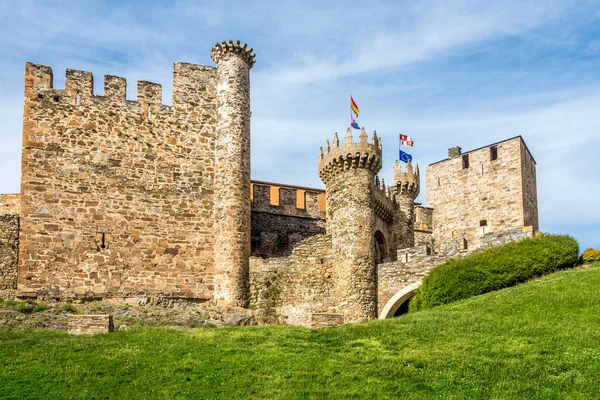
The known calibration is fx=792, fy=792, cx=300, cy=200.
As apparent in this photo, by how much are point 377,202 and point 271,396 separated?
19.1 meters

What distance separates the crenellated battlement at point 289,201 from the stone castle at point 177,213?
15.0ft

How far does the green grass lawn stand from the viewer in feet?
59.4

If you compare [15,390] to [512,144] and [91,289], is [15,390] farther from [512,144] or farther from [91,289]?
[512,144]

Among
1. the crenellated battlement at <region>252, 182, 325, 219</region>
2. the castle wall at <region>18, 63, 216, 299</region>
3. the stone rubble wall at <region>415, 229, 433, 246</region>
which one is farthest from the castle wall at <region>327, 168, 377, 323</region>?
the stone rubble wall at <region>415, 229, 433, 246</region>

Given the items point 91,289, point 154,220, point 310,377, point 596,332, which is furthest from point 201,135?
point 596,332

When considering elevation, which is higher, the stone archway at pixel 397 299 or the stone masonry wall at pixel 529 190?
the stone masonry wall at pixel 529 190

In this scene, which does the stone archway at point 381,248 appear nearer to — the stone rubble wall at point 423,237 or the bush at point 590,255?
the stone rubble wall at point 423,237

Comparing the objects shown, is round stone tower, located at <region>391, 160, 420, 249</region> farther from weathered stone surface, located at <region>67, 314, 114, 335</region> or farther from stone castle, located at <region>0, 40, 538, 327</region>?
weathered stone surface, located at <region>67, 314, 114, 335</region>

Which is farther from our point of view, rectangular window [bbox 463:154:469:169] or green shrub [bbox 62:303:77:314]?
rectangular window [bbox 463:154:469:169]

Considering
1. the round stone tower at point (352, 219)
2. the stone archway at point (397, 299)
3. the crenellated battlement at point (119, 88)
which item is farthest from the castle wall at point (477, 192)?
the crenellated battlement at point (119, 88)

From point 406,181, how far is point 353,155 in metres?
8.60

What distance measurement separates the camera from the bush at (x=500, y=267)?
1124 inches

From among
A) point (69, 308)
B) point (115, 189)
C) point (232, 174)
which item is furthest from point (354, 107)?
point (69, 308)

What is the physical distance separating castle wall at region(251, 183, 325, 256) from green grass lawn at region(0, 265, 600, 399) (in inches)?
489
